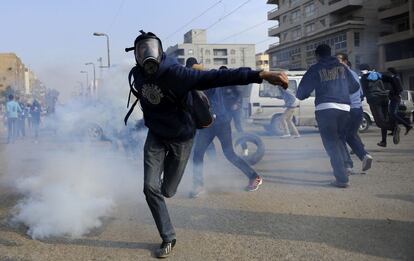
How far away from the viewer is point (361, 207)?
5172 millimetres

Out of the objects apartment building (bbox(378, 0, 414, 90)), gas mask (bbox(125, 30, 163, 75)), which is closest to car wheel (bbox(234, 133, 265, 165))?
gas mask (bbox(125, 30, 163, 75))

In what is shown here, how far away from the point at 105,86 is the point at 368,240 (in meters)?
6.14

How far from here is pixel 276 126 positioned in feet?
48.6

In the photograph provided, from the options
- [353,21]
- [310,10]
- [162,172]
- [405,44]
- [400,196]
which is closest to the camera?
[162,172]

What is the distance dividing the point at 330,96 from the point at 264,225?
2.37 m

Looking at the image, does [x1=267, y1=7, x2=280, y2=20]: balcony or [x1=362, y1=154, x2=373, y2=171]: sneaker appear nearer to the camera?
[x1=362, y1=154, x2=373, y2=171]: sneaker

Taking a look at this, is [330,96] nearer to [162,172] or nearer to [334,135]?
[334,135]

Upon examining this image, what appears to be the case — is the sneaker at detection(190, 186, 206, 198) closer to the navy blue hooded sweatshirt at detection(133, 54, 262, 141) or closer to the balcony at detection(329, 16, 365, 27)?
the navy blue hooded sweatshirt at detection(133, 54, 262, 141)

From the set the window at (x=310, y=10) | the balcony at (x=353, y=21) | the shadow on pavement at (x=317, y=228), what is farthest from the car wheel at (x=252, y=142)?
the window at (x=310, y=10)

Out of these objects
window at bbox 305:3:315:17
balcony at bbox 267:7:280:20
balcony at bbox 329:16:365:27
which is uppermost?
balcony at bbox 267:7:280:20

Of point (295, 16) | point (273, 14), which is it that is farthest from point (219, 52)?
point (295, 16)

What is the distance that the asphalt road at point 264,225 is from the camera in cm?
396

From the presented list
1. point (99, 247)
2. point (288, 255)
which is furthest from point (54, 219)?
point (288, 255)

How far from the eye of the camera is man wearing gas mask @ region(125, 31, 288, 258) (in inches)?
149
